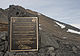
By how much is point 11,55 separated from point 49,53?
2935 millimetres

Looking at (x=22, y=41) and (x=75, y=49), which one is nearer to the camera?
(x=22, y=41)

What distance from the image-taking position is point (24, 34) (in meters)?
10.0

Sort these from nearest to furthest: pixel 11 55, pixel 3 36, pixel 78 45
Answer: pixel 11 55
pixel 3 36
pixel 78 45

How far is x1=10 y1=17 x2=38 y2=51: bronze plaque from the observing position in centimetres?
995

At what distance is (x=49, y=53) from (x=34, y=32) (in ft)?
6.70

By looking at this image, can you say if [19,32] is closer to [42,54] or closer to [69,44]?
[42,54]

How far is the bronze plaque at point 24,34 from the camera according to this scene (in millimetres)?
9945

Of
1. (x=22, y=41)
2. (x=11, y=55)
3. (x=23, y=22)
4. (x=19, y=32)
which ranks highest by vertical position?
(x=23, y=22)

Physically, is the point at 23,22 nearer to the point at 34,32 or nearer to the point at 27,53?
the point at 34,32

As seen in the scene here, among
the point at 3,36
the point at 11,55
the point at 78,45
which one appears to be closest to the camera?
the point at 11,55

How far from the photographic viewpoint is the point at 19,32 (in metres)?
10.1

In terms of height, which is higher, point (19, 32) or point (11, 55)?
point (19, 32)

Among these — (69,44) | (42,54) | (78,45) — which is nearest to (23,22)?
(42,54)

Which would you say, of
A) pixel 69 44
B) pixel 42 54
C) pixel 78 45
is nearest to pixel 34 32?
pixel 42 54
